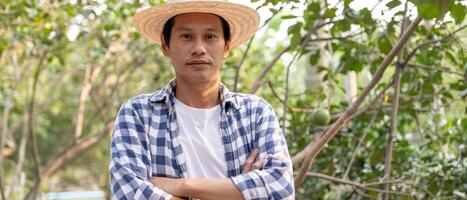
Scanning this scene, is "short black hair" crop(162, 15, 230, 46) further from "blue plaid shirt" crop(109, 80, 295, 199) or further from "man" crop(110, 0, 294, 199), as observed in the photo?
"blue plaid shirt" crop(109, 80, 295, 199)

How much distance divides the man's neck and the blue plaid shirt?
28 millimetres

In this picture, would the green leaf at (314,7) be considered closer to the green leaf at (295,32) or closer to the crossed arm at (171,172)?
the green leaf at (295,32)

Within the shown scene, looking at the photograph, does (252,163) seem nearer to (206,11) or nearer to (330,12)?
(206,11)

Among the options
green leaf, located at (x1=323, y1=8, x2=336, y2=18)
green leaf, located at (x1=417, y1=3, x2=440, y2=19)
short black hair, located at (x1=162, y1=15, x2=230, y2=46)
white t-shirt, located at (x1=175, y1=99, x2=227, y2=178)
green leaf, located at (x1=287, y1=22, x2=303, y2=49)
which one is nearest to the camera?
green leaf, located at (x1=417, y1=3, x2=440, y2=19)

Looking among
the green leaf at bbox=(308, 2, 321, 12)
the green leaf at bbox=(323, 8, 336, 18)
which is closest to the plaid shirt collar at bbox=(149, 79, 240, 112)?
the green leaf at bbox=(323, 8, 336, 18)

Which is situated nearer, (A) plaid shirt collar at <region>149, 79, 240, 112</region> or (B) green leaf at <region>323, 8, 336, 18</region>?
(A) plaid shirt collar at <region>149, 79, 240, 112</region>

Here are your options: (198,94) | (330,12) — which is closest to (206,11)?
(198,94)

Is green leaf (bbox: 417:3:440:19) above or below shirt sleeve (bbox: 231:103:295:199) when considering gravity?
above

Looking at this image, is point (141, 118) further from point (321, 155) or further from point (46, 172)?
point (46, 172)

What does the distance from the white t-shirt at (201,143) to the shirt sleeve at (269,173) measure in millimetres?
110

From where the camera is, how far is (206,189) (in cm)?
208

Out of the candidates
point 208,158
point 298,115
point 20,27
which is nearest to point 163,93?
point 208,158

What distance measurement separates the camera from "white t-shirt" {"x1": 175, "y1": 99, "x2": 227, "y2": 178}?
2.19m

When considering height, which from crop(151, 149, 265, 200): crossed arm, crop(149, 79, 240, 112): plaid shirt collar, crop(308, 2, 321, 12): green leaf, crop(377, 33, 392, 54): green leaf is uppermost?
crop(308, 2, 321, 12): green leaf
